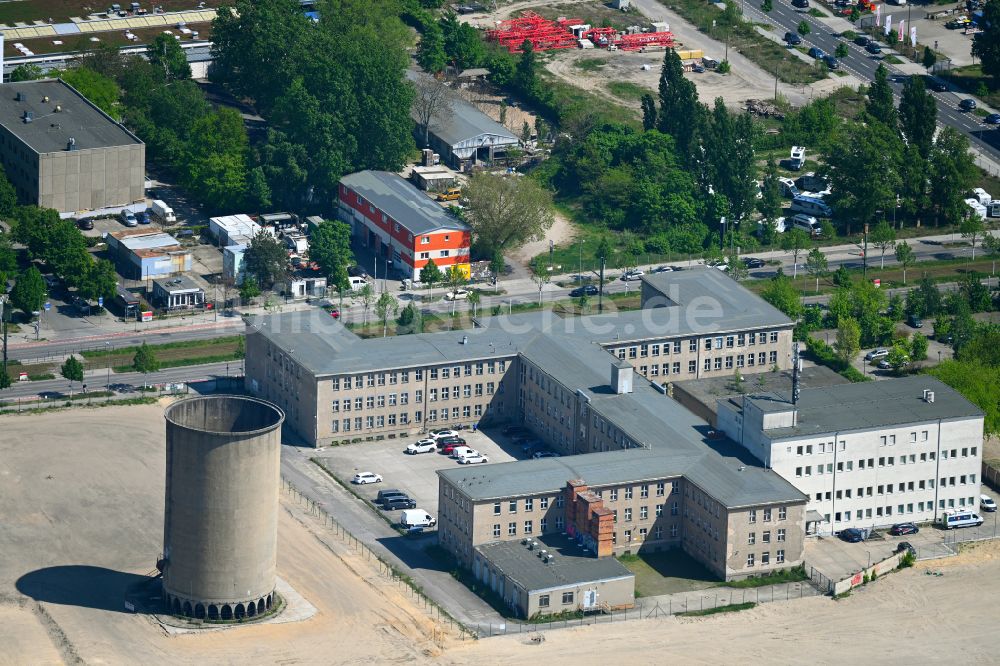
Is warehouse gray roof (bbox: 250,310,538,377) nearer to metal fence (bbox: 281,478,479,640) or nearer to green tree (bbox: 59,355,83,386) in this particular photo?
→ metal fence (bbox: 281,478,479,640)

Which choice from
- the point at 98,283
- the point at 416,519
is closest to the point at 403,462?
the point at 416,519

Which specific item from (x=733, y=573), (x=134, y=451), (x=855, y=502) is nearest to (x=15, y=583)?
(x=134, y=451)

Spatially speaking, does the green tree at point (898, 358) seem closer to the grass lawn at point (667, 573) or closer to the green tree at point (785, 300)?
the green tree at point (785, 300)

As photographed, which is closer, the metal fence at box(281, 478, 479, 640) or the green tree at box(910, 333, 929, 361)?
the metal fence at box(281, 478, 479, 640)

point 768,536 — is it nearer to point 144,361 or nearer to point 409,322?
point 409,322

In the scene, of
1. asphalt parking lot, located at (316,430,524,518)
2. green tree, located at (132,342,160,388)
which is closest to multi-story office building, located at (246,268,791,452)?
asphalt parking lot, located at (316,430,524,518)

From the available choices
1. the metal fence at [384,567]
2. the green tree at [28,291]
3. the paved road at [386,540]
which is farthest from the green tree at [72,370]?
the metal fence at [384,567]

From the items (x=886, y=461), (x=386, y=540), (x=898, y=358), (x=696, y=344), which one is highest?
(x=886, y=461)
